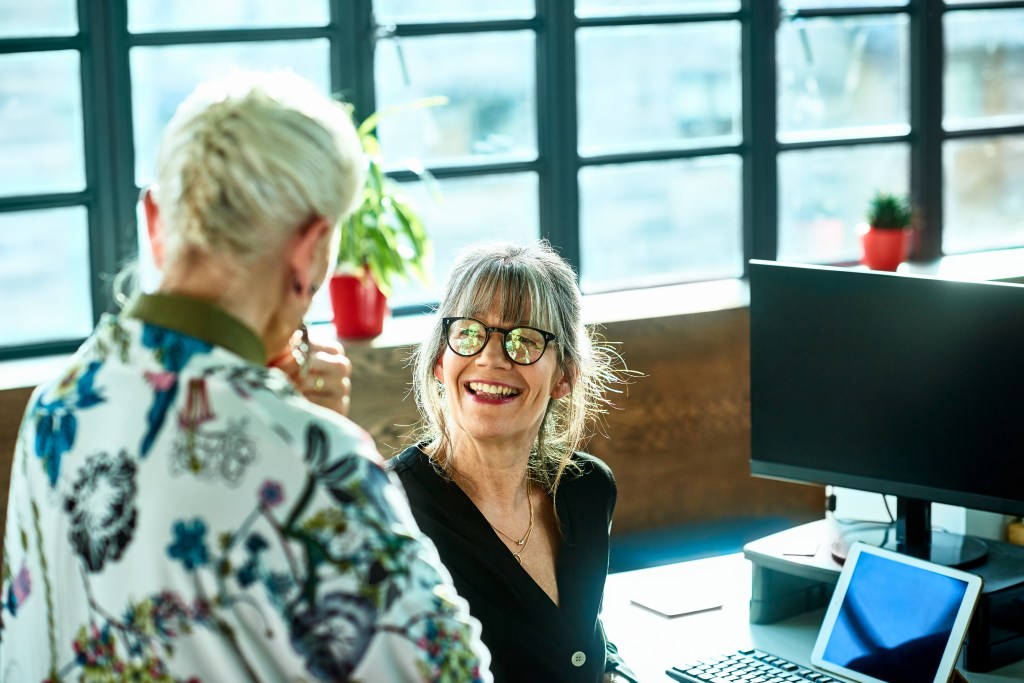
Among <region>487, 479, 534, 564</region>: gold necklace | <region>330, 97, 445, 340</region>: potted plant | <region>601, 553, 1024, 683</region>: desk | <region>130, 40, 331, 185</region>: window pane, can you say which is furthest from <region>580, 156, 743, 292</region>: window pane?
<region>487, 479, 534, 564</region>: gold necklace

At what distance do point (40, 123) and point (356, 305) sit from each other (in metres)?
0.89

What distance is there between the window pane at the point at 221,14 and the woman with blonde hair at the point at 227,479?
2.46m

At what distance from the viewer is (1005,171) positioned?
4.68 meters

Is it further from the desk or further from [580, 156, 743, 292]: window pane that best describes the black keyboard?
[580, 156, 743, 292]: window pane

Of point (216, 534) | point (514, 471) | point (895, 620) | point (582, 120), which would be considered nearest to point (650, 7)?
point (582, 120)

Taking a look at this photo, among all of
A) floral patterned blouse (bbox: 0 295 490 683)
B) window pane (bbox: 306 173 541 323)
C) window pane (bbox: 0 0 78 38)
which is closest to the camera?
floral patterned blouse (bbox: 0 295 490 683)

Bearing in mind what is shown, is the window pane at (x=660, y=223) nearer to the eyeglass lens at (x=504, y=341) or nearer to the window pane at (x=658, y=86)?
the window pane at (x=658, y=86)

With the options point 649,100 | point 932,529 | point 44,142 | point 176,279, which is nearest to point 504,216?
point 649,100

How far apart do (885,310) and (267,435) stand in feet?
4.50

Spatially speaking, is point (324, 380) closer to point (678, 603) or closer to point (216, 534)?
point (216, 534)

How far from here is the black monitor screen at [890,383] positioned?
2037 millimetres

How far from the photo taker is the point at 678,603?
7.65 ft

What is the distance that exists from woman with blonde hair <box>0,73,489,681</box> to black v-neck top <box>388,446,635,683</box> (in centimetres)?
89

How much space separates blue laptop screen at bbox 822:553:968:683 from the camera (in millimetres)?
1950
